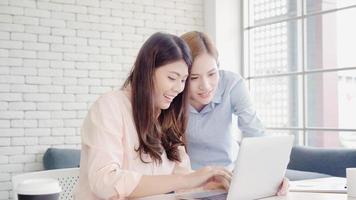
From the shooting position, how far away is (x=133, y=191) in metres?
1.43

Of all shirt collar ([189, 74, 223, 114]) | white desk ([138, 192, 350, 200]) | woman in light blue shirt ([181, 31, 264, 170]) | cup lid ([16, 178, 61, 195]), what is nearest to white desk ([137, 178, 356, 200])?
white desk ([138, 192, 350, 200])

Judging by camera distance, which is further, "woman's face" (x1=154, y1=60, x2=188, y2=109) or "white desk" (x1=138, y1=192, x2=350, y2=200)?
"woman's face" (x1=154, y1=60, x2=188, y2=109)

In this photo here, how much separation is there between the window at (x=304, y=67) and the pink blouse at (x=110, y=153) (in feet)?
10.2

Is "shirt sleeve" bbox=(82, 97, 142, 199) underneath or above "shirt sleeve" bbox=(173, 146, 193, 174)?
above

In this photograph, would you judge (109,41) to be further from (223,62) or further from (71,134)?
(223,62)

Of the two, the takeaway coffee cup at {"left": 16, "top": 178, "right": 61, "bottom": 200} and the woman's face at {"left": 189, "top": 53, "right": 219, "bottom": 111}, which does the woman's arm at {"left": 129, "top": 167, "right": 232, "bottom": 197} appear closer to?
the woman's face at {"left": 189, "top": 53, "right": 219, "bottom": 111}

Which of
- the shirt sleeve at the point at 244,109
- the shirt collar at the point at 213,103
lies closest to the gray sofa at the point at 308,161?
the shirt sleeve at the point at 244,109

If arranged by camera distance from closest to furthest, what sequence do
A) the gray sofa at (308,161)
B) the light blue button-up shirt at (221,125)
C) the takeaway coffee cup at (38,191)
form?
the takeaway coffee cup at (38,191)
the light blue button-up shirt at (221,125)
the gray sofa at (308,161)

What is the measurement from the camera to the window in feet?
14.2

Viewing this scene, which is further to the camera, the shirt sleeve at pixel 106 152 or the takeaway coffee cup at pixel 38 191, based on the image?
the shirt sleeve at pixel 106 152

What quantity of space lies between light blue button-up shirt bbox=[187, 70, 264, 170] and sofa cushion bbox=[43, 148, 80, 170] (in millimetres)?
2159

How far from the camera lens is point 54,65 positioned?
4230mm

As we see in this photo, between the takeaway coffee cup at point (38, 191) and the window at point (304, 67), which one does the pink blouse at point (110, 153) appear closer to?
the takeaway coffee cup at point (38, 191)

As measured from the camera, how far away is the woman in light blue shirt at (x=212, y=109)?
1.93 m
